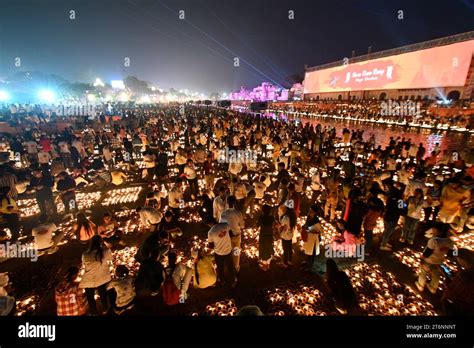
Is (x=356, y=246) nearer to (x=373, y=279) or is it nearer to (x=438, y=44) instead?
(x=373, y=279)

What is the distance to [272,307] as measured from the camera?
4.61m

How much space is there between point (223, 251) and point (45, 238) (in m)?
4.62

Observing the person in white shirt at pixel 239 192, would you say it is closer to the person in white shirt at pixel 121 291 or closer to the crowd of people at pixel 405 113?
the person in white shirt at pixel 121 291

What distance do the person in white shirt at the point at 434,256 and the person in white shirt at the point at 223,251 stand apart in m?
3.71

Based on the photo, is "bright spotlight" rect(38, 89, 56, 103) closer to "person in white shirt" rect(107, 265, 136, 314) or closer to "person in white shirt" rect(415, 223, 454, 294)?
"person in white shirt" rect(107, 265, 136, 314)

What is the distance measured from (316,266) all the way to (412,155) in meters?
8.88

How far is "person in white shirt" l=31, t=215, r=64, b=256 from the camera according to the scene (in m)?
5.88

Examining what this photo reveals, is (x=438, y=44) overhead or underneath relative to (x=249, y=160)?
overhead

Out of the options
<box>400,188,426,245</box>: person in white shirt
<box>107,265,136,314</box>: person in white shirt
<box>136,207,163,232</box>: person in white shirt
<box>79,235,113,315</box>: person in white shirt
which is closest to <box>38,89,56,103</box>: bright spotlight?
<box>136,207,163,232</box>: person in white shirt

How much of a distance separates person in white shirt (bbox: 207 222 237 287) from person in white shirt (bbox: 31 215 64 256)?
171 inches

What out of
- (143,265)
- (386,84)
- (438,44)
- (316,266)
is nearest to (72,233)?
(143,265)

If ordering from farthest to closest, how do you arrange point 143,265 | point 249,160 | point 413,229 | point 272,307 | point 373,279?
point 249,160, point 413,229, point 373,279, point 272,307, point 143,265

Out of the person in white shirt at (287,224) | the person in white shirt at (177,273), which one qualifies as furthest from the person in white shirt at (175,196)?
the person in white shirt at (287,224)

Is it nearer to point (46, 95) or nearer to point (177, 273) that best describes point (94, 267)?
point (177, 273)
